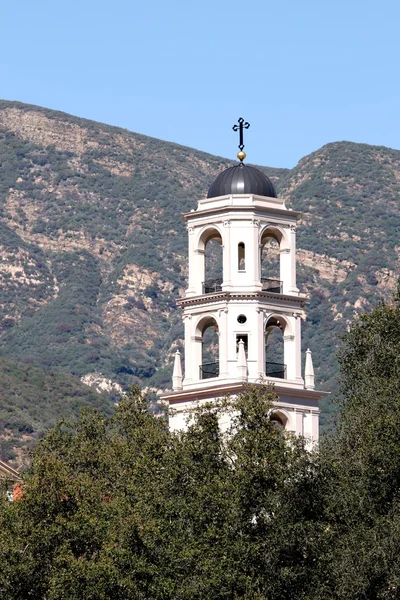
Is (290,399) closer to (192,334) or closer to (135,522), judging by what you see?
(192,334)

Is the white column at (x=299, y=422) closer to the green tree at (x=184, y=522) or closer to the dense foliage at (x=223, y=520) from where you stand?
the dense foliage at (x=223, y=520)

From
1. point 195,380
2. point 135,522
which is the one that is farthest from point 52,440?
point 135,522

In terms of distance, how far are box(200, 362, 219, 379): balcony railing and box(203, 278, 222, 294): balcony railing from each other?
2609 millimetres

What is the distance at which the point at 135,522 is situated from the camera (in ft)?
223

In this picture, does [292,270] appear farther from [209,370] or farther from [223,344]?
[209,370]

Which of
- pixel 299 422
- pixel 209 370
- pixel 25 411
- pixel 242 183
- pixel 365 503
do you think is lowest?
pixel 365 503

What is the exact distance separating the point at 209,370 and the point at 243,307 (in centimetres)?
262

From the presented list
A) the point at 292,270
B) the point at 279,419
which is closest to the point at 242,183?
the point at 292,270

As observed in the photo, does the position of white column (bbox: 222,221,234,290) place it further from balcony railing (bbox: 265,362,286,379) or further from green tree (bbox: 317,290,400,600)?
green tree (bbox: 317,290,400,600)

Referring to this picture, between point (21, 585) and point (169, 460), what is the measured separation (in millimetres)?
6127

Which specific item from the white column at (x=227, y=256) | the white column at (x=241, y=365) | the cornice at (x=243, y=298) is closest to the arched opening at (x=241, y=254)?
the white column at (x=227, y=256)

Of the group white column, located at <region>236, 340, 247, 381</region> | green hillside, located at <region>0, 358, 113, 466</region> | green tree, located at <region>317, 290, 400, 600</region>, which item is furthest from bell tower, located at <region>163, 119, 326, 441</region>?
green hillside, located at <region>0, 358, 113, 466</region>

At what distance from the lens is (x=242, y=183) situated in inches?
3076

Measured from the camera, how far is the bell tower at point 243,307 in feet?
251
